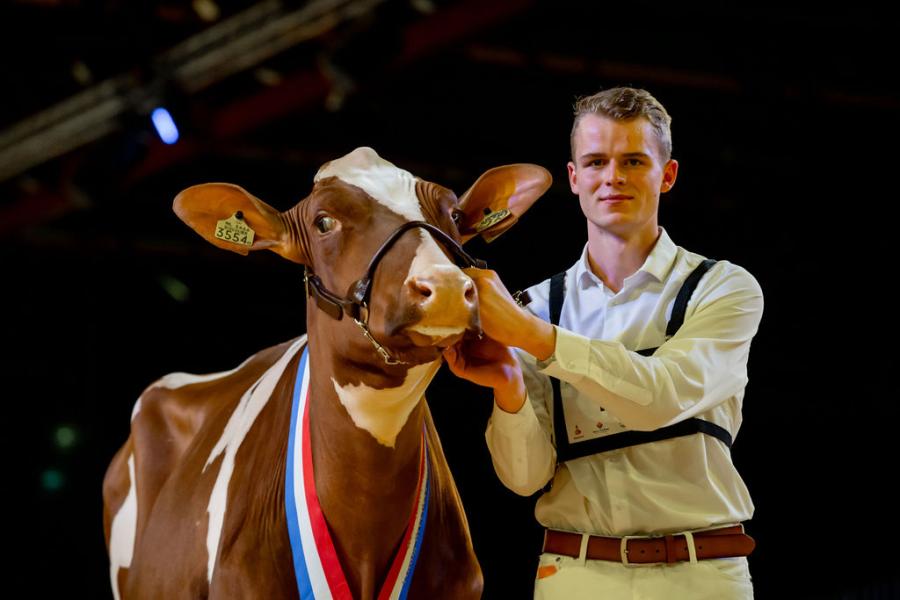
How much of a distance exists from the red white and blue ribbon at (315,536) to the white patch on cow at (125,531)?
1.37 m

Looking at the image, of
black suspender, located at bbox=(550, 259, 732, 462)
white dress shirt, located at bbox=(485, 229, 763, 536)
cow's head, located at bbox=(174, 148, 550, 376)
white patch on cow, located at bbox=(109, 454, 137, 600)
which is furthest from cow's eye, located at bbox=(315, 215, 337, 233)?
white patch on cow, located at bbox=(109, 454, 137, 600)

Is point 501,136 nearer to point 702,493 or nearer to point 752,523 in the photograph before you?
point 752,523

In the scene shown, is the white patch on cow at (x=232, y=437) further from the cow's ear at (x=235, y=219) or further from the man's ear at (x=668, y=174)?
the man's ear at (x=668, y=174)

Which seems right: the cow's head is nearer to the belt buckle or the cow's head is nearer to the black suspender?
the black suspender

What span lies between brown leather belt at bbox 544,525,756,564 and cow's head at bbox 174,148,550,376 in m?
0.57

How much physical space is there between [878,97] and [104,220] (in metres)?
4.87

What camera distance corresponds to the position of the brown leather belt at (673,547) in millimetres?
2311

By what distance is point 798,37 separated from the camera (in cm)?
682

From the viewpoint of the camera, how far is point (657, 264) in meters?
2.54

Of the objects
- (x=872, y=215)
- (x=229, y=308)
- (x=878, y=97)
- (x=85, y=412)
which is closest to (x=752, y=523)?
(x=872, y=215)

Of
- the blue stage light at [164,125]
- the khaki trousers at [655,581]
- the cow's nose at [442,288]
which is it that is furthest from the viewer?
the blue stage light at [164,125]

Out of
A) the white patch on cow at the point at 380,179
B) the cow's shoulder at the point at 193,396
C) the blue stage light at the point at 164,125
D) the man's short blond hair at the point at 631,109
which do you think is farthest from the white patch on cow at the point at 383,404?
the blue stage light at the point at 164,125

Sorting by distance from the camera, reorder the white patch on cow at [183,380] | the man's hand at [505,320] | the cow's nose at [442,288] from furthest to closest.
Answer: the white patch on cow at [183,380]
the man's hand at [505,320]
the cow's nose at [442,288]

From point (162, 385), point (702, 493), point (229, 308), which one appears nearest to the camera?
point (702, 493)
